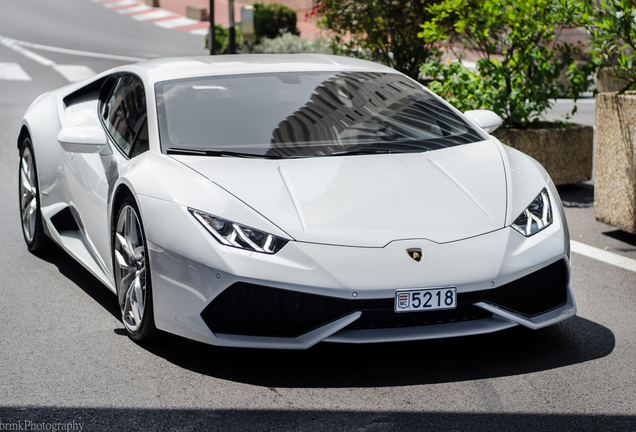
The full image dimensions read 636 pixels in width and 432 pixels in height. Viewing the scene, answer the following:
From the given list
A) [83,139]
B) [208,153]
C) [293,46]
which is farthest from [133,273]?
[293,46]

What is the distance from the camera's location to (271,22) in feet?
75.6

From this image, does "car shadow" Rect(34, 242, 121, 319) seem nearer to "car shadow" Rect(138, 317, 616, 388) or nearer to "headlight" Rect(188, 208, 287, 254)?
"car shadow" Rect(138, 317, 616, 388)

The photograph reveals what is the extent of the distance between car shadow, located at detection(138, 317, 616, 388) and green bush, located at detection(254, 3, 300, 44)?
1892cm

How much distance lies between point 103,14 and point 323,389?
32.5m

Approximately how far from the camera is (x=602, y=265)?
522 cm

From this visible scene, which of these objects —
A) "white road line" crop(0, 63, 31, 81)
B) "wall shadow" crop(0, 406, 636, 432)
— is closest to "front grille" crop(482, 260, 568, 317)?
"wall shadow" crop(0, 406, 636, 432)

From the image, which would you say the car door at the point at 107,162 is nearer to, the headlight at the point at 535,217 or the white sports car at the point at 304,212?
the white sports car at the point at 304,212

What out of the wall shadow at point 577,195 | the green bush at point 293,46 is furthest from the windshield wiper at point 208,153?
the green bush at point 293,46

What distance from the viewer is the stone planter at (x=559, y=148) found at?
749 cm

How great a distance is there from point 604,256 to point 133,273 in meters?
3.23

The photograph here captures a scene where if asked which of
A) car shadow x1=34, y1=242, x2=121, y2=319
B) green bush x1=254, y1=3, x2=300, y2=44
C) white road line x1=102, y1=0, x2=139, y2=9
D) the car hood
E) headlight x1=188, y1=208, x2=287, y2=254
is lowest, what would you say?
car shadow x1=34, y1=242, x2=121, y2=319

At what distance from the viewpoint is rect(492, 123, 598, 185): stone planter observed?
7488 millimetres

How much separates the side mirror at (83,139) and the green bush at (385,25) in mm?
7109

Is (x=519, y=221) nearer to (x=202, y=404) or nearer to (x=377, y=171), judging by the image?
(x=377, y=171)
